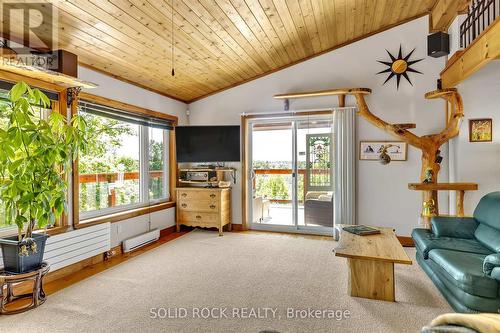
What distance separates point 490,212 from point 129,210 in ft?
14.4

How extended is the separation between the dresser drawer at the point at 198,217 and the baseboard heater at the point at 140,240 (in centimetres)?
57

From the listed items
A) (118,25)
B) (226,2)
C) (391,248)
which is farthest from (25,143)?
(391,248)

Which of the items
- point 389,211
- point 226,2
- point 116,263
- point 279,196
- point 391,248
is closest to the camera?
point 391,248

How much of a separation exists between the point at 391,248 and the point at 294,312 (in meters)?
1.07

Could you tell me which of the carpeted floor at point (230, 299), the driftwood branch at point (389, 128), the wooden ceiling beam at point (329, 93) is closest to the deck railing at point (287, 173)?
the driftwood branch at point (389, 128)

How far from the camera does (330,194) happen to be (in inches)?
187

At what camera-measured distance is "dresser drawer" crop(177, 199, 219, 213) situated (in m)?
4.77

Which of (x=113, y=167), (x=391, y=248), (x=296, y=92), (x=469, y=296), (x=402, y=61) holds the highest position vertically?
(x=402, y=61)

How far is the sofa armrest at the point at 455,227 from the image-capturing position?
297 cm

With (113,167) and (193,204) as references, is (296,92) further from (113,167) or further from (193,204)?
(113,167)

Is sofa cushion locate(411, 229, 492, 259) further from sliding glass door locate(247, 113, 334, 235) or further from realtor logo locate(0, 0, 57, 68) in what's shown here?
realtor logo locate(0, 0, 57, 68)

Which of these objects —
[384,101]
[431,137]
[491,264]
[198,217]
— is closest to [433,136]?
[431,137]

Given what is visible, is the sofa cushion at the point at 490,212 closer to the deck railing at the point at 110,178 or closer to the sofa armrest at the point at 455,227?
the sofa armrest at the point at 455,227

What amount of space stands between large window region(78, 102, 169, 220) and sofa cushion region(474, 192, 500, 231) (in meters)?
4.28
